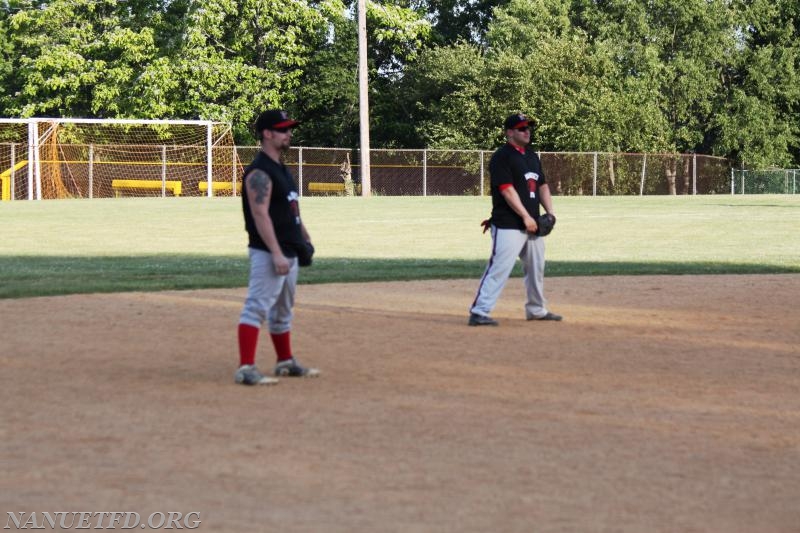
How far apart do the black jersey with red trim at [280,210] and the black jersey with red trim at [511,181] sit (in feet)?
10.0

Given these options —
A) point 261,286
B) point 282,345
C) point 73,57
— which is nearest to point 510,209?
point 282,345

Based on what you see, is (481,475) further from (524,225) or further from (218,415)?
(524,225)

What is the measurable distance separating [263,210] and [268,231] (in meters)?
0.13

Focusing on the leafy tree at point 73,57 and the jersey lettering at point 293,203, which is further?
the leafy tree at point 73,57

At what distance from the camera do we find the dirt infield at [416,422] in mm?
4938

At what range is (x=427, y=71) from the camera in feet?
202

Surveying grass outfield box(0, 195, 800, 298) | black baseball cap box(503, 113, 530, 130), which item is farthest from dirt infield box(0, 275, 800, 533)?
grass outfield box(0, 195, 800, 298)

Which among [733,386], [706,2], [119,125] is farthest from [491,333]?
[706,2]

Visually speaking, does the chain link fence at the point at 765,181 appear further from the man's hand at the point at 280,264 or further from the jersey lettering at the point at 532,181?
the man's hand at the point at 280,264

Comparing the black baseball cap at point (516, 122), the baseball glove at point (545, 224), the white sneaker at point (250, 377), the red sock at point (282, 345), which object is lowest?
the white sneaker at point (250, 377)

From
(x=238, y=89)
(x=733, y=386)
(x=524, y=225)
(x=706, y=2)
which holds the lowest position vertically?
(x=733, y=386)

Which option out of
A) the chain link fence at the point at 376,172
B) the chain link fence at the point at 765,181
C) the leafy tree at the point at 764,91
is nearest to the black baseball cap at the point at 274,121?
the chain link fence at the point at 376,172

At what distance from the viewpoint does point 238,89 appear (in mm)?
57531

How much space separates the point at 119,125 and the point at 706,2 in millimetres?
31106
